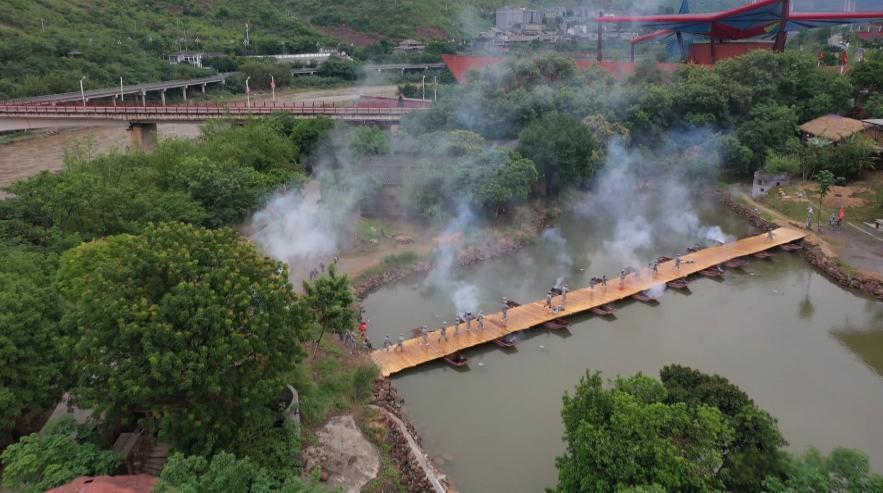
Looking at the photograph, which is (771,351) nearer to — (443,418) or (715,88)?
(443,418)

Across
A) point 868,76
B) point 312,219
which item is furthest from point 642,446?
point 868,76

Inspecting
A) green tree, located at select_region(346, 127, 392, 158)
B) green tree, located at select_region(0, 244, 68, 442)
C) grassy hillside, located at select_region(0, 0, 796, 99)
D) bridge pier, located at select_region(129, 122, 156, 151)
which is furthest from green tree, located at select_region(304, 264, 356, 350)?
grassy hillside, located at select_region(0, 0, 796, 99)

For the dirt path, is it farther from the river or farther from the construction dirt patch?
the construction dirt patch

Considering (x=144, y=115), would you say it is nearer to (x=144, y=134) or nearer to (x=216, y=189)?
(x=144, y=134)

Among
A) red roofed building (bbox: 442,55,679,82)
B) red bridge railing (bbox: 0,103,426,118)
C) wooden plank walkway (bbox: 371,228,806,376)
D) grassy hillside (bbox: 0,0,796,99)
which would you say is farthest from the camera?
grassy hillside (bbox: 0,0,796,99)

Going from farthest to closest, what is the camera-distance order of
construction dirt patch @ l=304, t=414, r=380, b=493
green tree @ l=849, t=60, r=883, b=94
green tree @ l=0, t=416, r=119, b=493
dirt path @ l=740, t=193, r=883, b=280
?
green tree @ l=849, t=60, r=883, b=94
dirt path @ l=740, t=193, r=883, b=280
construction dirt patch @ l=304, t=414, r=380, b=493
green tree @ l=0, t=416, r=119, b=493

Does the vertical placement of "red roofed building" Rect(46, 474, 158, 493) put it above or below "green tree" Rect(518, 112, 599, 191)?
below

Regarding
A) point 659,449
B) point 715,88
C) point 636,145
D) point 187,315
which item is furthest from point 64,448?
point 715,88
